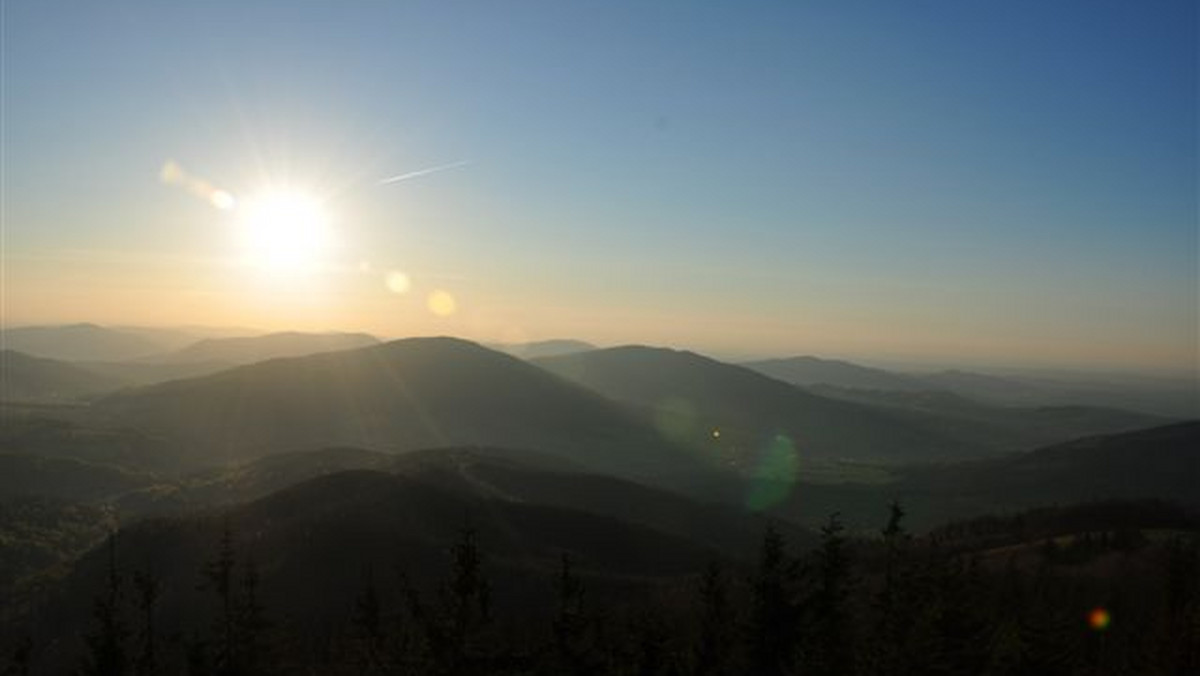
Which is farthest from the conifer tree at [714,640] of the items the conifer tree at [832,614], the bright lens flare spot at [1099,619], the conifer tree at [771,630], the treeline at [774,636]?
the bright lens flare spot at [1099,619]

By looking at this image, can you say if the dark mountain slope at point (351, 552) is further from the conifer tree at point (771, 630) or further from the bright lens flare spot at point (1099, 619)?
the bright lens flare spot at point (1099, 619)

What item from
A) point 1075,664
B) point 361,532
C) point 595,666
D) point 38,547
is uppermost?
point 595,666

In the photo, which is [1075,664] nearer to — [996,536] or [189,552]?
[996,536]

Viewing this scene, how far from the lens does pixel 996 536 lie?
11194 centimetres

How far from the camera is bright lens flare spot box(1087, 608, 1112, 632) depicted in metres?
64.4

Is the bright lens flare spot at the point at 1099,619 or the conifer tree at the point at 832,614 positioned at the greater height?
the conifer tree at the point at 832,614

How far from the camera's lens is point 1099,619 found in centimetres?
6638

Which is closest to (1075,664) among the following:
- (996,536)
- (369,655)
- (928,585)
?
(928,585)

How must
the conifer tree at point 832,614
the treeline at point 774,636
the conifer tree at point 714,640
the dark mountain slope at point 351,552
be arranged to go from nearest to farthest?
the treeline at point 774,636 → the conifer tree at point 832,614 → the conifer tree at point 714,640 → the dark mountain slope at point 351,552

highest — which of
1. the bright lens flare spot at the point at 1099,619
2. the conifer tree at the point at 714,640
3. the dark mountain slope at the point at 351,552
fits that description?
the conifer tree at the point at 714,640

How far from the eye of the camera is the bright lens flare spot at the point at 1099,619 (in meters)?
64.4

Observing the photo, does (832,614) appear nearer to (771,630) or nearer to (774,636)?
(774,636)

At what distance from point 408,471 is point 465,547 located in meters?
153

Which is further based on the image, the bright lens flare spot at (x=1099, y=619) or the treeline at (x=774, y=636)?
the bright lens flare spot at (x=1099, y=619)
